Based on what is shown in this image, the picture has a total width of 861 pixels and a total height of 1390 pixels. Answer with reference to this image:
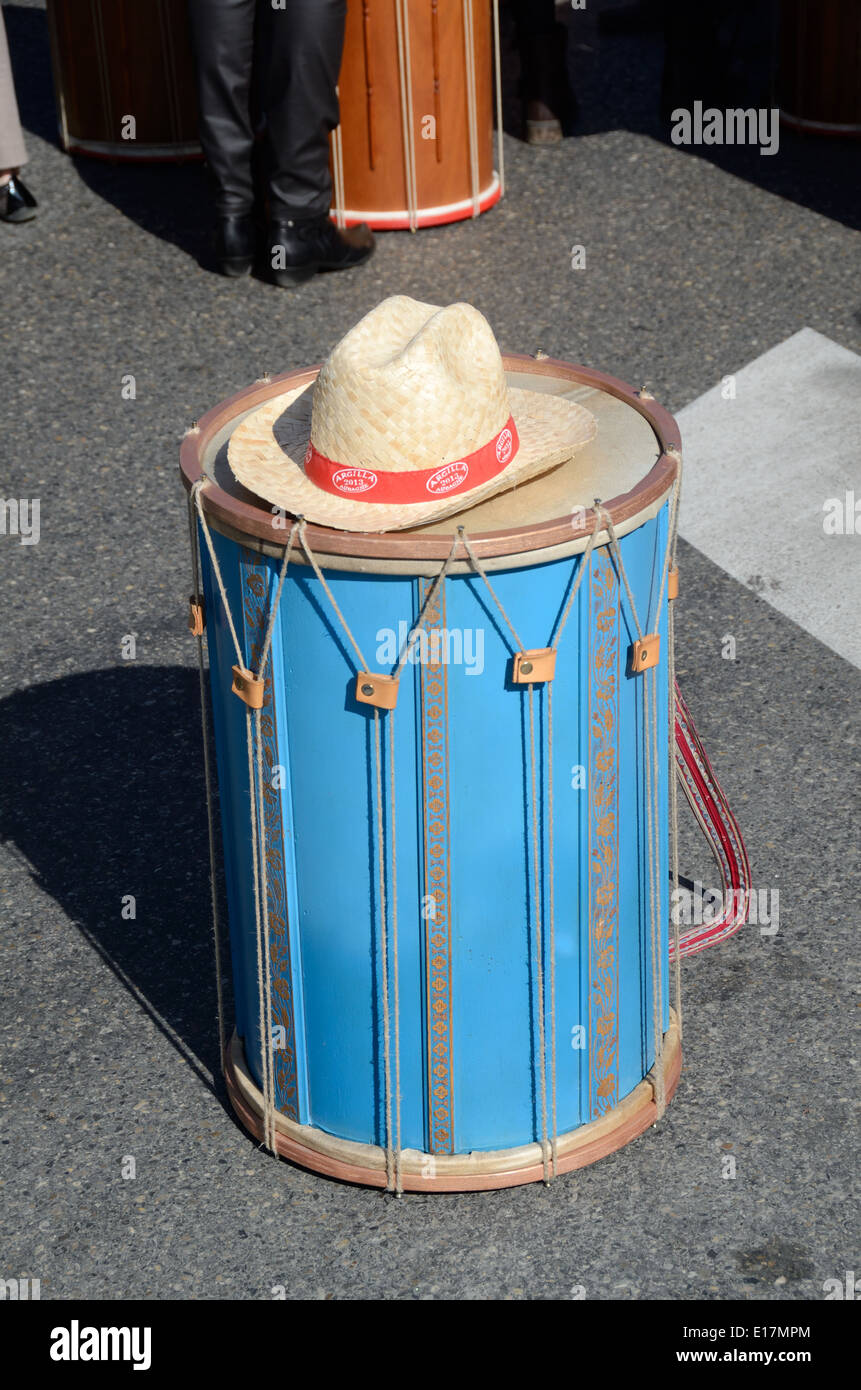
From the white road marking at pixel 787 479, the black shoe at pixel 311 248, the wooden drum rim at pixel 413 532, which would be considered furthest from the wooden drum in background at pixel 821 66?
the wooden drum rim at pixel 413 532

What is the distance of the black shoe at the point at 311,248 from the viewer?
18.0ft

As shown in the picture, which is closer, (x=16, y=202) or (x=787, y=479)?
(x=787, y=479)

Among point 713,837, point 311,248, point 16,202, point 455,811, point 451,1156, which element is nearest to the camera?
point 455,811

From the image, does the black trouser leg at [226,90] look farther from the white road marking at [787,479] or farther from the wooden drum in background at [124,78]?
the white road marking at [787,479]

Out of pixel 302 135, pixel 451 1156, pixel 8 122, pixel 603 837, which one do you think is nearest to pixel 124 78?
pixel 8 122

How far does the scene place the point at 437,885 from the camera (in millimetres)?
2600

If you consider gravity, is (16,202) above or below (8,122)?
below

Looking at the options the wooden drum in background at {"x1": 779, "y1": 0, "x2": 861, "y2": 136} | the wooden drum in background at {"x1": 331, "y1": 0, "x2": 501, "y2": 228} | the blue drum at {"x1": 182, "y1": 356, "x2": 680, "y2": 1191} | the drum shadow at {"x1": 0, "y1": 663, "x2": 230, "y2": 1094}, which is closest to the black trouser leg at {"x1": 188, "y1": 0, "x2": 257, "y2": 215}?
the wooden drum in background at {"x1": 331, "y1": 0, "x2": 501, "y2": 228}

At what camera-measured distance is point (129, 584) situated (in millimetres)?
4527

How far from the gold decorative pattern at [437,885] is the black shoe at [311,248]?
3344 mm

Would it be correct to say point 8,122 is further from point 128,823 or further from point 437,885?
point 437,885

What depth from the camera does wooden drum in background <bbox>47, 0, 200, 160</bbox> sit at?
19.1 ft

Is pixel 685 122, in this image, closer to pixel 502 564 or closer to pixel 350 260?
pixel 350 260

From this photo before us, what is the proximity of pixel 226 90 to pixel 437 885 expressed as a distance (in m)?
3.44
